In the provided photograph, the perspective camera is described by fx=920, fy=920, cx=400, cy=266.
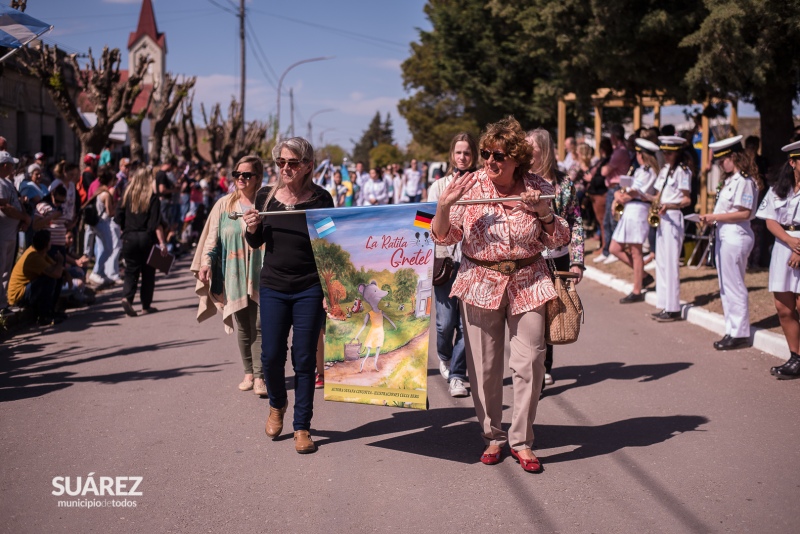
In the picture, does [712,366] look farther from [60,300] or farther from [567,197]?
[60,300]

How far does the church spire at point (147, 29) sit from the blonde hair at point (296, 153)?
371 ft

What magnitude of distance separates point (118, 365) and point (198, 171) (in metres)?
23.2

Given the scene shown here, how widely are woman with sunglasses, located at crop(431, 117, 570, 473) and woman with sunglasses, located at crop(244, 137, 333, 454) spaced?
1.04 m

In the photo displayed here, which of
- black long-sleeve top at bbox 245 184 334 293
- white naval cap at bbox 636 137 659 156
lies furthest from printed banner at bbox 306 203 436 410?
white naval cap at bbox 636 137 659 156

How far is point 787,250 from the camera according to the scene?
7828mm

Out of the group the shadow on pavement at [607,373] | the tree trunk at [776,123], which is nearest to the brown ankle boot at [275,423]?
the shadow on pavement at [607,373]

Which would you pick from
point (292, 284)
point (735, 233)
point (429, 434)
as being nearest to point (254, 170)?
point (292, 284)

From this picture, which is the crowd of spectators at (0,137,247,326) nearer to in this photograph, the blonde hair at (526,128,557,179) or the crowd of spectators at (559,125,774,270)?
the blonde hair at (526,128,557,179)

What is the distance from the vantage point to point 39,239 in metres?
11.3

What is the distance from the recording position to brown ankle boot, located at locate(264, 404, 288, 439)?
6.34 metres

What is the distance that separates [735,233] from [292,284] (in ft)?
16.6

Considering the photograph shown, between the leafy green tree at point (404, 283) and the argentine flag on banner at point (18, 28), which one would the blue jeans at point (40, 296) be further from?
the leafy green tree at point (404, 283)

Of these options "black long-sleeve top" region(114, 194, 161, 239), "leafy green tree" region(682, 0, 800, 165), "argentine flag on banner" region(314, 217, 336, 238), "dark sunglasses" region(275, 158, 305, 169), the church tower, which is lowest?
"black long-sleeve top" region(114, 194, 161, 239)

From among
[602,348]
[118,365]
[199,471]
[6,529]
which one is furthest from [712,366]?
[6,529]
